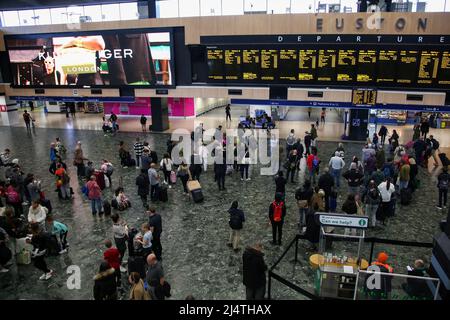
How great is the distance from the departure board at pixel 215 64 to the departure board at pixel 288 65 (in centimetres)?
332

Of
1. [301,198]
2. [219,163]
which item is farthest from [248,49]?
[301,198]

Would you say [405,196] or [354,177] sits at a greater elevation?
[354,177]

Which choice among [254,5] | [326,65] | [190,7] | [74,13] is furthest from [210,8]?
[74,13]

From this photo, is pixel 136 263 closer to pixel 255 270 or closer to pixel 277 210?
pixel 255 270

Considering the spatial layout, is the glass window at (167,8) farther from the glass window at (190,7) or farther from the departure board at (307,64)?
the departure board at (307,64)

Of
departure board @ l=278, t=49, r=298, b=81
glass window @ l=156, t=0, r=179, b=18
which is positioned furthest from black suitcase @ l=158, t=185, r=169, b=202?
glass window @ l=156, t=0, r=179, b=18

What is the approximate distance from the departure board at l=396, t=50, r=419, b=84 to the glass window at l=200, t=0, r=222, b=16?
1138 cm

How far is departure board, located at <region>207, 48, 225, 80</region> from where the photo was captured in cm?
1981

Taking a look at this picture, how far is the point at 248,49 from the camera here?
19.2 metres

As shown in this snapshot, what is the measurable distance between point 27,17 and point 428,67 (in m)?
29.5

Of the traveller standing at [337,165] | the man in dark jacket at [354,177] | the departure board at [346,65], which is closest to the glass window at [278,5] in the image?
the departure board at [346,65]

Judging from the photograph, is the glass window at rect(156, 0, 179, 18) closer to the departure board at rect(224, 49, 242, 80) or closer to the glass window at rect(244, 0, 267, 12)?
the glass window at rect(244, 0, 267, 12)

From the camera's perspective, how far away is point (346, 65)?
18266 millimetres
